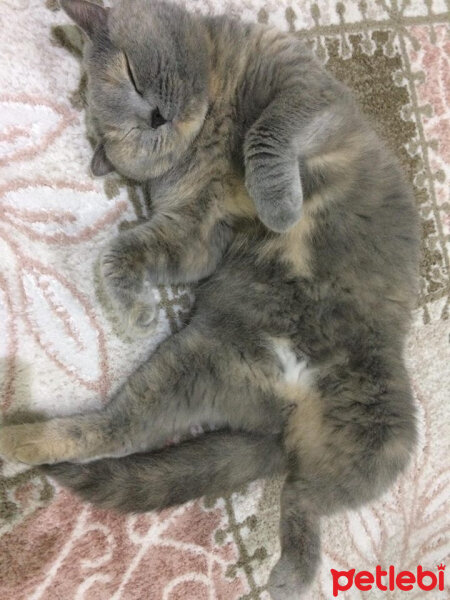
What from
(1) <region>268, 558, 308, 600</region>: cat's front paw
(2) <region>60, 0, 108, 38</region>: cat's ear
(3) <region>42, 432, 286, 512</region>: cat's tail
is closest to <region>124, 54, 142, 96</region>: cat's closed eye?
(2) <region>60, 0, 108, 38</region>: cat's ear

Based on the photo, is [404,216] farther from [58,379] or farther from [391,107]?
[58,379]

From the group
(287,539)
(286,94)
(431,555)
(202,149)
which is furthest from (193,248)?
(431,555)

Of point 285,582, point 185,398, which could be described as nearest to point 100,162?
point 185,398

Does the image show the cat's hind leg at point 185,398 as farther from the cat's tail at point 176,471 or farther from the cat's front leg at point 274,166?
the cat's front leg at point 274,166

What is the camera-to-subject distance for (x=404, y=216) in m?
1.16

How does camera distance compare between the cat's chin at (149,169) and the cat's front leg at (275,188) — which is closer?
the cat's front leg at (275,188)

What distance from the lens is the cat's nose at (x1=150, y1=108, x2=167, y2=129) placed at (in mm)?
1020

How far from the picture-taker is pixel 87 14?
103 cm

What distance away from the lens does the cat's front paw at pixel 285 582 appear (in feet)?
3.53

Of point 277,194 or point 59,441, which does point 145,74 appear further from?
point 59,441

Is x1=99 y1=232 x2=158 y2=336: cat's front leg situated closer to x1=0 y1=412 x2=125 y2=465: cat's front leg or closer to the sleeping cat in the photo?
the sleeping cat

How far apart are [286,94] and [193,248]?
15.2 inches

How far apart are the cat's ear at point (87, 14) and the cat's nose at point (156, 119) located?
0.70 ft

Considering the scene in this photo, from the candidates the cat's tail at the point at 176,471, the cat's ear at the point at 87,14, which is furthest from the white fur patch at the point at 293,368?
the cat's ear at the point at 87,14
